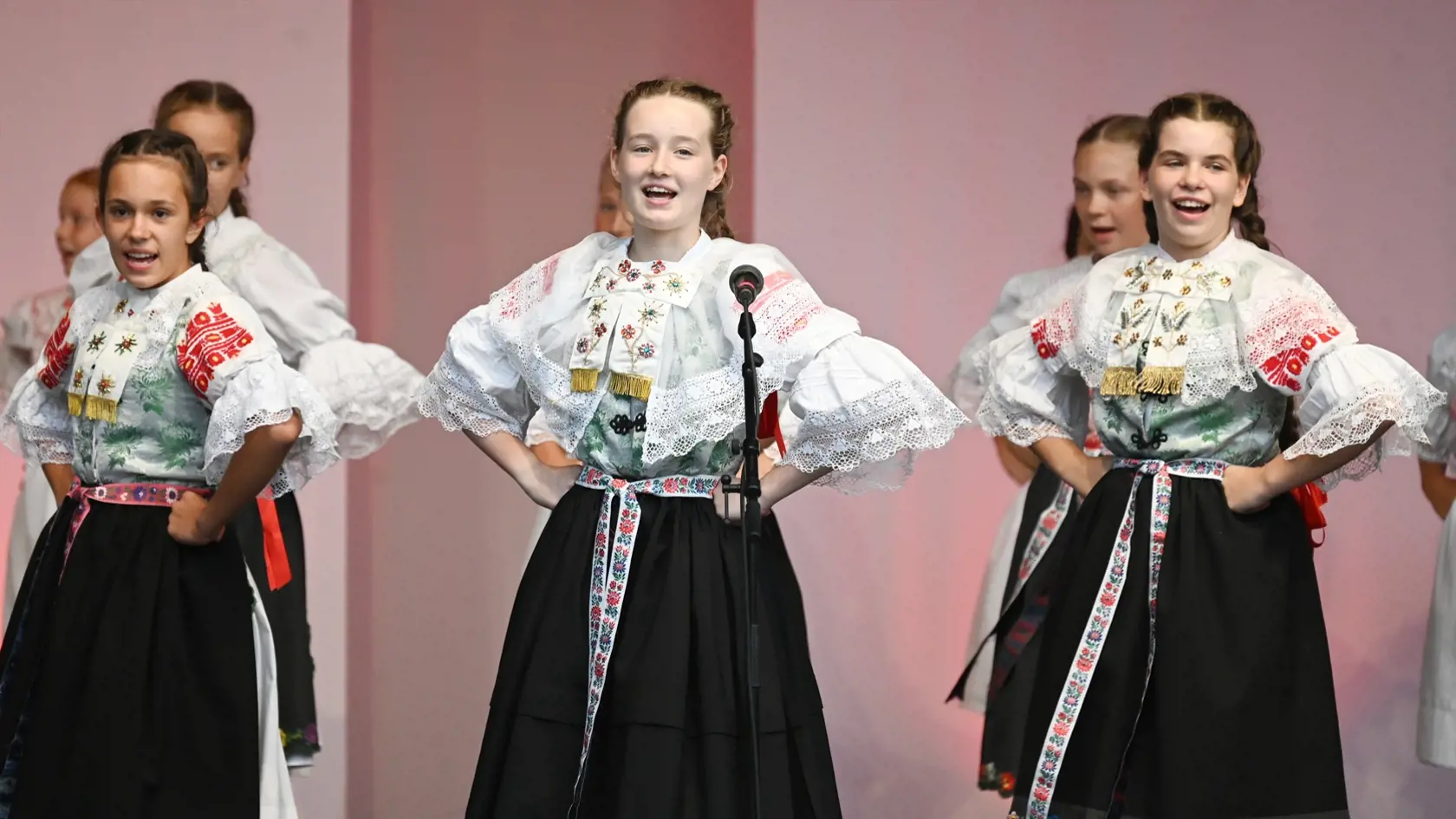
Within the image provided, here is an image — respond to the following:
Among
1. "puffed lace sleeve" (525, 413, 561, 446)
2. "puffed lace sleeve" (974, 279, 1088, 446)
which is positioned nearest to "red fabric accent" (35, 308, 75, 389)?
"puffed lace sleeve" (525, 413, 561, 446)

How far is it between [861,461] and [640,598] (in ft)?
1.32

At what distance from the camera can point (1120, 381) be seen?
3268 mm

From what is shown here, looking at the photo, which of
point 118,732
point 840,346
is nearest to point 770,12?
point 840,346

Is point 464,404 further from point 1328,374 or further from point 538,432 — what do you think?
point 1328,374

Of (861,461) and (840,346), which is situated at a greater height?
(840,346)

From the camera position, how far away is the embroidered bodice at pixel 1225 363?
302cm

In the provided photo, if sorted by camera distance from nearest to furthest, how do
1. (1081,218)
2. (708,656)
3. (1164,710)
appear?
(708,656) → (1164,710) → (1081,218)

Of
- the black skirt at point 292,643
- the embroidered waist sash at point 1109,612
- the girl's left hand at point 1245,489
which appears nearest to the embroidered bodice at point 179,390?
the black skirt at point 292,643

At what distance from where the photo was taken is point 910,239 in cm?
528

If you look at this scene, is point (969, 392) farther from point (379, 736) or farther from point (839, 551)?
point (379, 736)

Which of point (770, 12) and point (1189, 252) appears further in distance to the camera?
point (770, 12)

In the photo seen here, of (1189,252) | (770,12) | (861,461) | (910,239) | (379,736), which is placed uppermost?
(770,12)

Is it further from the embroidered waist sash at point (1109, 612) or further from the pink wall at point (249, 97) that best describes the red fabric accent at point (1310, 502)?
the pink wall at point (249, 97)

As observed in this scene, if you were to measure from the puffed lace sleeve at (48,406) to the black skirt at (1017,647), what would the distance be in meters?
1.83
